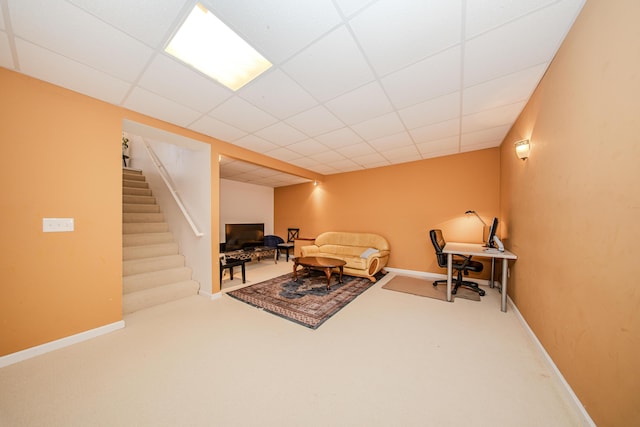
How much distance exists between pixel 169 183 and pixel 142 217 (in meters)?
0.86

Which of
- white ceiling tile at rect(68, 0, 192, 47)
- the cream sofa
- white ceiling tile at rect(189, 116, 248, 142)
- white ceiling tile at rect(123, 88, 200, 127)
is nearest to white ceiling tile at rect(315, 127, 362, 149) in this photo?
white ceiling tile at rect(189, 116, 248, 142)

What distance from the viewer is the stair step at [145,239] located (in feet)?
11.5

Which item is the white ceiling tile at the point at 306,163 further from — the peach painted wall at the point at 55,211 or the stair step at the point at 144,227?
the stair step at the point at 144,227

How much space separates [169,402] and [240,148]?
11.2 feet

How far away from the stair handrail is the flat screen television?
165cm

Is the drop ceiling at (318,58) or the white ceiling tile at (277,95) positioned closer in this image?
the drop ceiling at (318,58)

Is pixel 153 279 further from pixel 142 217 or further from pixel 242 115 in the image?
pixel 242 115

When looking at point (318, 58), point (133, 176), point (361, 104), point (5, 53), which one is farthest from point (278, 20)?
point (133, 176)

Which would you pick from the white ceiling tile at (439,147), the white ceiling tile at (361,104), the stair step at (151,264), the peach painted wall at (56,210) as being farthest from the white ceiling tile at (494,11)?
the stair step at (151,264)

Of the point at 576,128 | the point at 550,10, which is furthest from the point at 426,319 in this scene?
the point at 550,10

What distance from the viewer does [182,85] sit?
6.63 ft

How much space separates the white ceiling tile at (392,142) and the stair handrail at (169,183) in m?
3.36

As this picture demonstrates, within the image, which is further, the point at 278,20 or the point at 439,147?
the point at 439,147

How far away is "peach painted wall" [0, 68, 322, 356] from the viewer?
1853 mm
